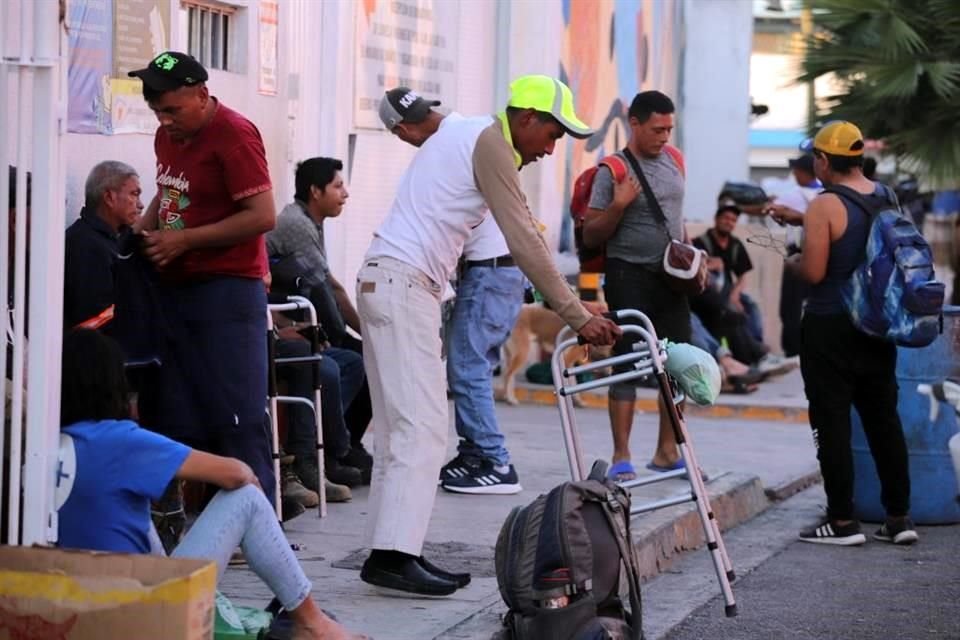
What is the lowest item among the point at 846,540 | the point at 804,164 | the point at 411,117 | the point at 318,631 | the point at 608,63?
the point at 846,540

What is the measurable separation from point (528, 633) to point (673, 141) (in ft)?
45.1

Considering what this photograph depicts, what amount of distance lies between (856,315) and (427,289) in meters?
2.57

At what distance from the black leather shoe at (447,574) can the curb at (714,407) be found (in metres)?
7.21

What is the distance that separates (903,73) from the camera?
1662 cm

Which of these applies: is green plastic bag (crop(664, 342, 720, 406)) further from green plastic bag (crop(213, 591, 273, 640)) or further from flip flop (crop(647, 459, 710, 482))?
flip flop (crop(647, 459, 710, 482))

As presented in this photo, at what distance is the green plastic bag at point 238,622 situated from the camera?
16.4 feet

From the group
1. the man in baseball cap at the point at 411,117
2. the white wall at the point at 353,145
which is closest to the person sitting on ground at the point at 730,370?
the white wall at the point at 353,145

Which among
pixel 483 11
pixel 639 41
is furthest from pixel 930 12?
pixel 483 11

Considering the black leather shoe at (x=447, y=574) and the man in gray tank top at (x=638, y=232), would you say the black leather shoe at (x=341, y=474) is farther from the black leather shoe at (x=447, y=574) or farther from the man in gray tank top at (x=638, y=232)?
the black leather shoe at (x=447, y=574)

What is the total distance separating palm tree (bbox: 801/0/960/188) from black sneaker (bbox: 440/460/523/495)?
9216 mm

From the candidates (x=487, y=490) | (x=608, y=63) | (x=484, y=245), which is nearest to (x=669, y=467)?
(x=487, y=490)

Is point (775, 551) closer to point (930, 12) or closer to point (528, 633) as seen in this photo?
point (528, 633)

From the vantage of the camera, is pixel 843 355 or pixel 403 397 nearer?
pixel 403 397

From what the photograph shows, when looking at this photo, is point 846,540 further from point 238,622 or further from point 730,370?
point 730,370
